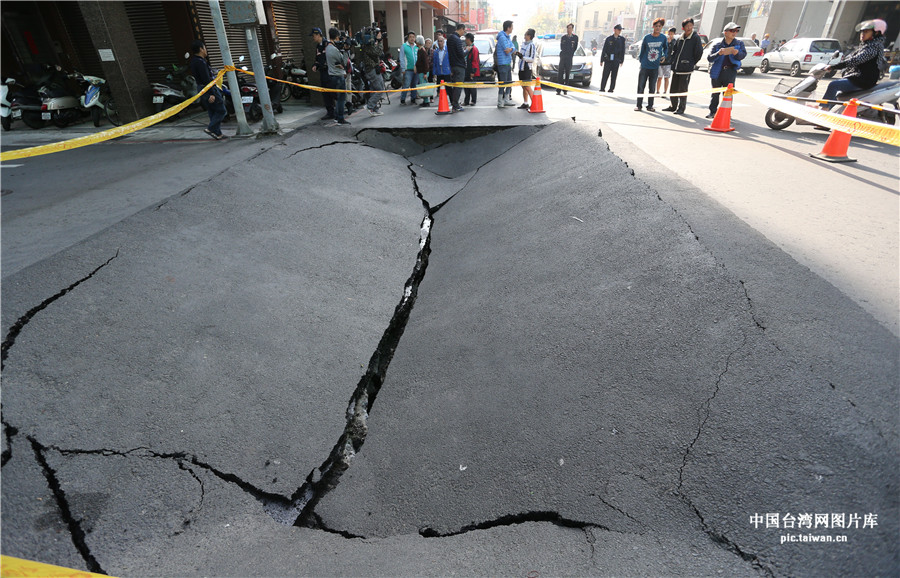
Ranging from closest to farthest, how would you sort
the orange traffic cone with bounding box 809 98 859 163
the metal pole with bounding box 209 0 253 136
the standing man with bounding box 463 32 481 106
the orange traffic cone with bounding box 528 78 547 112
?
1. the orange traffic cone with bounding box 809 98 859 163
2. the metal pole with bounding box 209 0 253 136
3. the orange traffic cone with bounding box 528 78 547 112
4. the standing man with bounding box 463 32 481 106

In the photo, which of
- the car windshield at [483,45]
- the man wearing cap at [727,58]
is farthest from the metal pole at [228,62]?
the car windshield at [483,45]

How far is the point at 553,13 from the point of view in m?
155

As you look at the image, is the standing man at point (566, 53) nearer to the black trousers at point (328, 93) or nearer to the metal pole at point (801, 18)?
the black trousers at point (328, 93)

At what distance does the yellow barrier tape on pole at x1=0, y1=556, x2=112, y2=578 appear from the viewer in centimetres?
162

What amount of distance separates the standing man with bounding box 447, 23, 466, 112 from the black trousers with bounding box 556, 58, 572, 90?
5211mm

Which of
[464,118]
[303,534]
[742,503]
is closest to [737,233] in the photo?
[742,503]

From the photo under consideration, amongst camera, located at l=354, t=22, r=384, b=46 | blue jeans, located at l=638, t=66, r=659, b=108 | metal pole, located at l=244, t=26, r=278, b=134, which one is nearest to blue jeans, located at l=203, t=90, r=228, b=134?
metal pole, located at l=244, t=26, r=278, b=134

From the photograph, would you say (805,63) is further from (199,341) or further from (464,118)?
(199,341)

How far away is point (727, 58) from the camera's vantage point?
362 inches

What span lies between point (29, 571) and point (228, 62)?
8.55m

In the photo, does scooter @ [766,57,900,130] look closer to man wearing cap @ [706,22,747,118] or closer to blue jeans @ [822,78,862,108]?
blue jeans @ [822,78,862,108]

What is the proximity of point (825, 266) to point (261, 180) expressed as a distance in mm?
6346

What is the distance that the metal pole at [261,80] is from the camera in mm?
7992

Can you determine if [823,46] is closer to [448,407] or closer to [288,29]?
[288,29]
